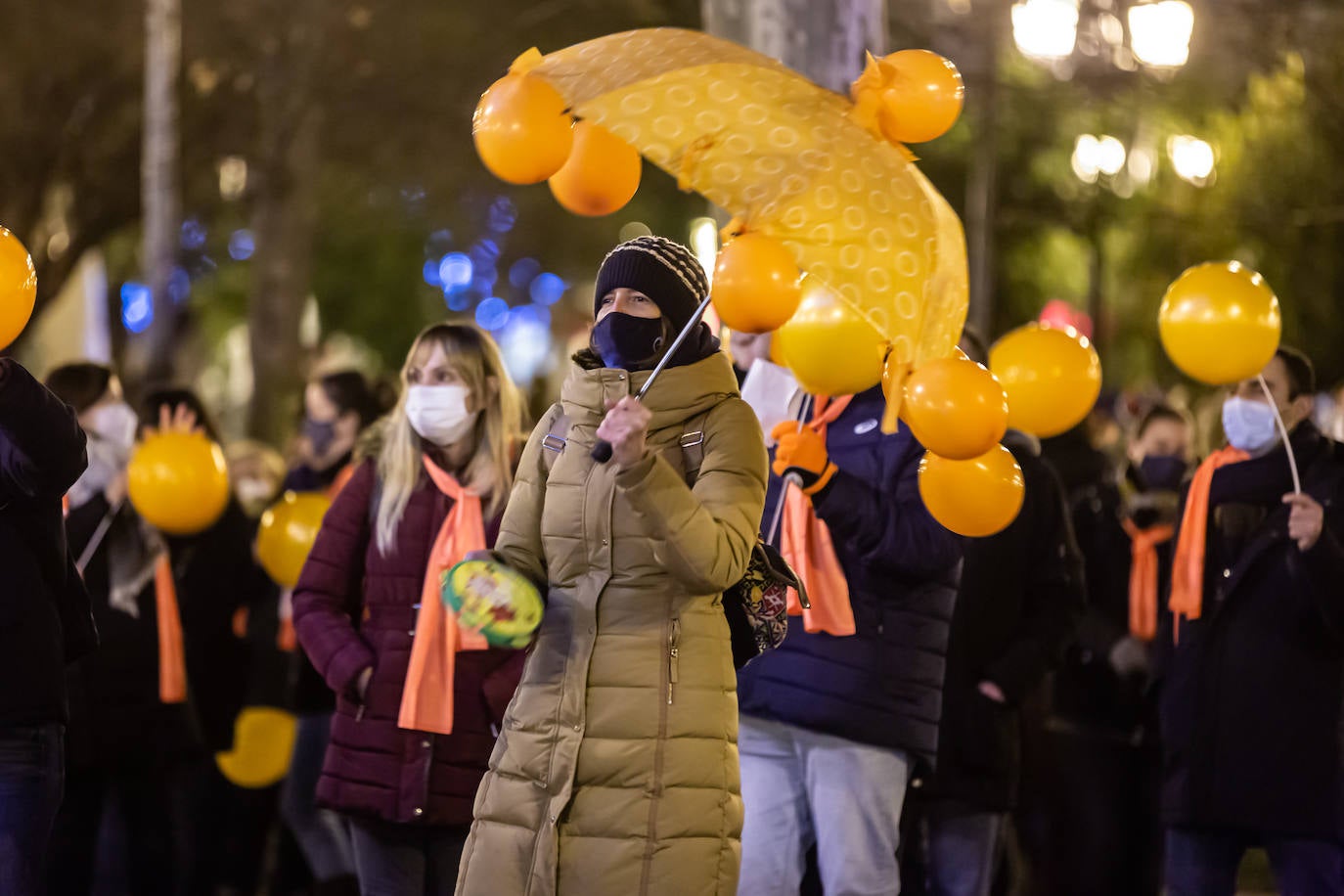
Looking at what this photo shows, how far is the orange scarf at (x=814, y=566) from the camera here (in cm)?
546

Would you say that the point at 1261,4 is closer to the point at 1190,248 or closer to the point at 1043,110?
the point at 1190,248

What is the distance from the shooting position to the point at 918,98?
15.0ft

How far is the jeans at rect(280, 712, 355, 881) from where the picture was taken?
6.95 meters

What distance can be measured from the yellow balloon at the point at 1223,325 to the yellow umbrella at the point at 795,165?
1.87 meters

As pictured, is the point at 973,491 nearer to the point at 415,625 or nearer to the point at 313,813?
the point at 415,625

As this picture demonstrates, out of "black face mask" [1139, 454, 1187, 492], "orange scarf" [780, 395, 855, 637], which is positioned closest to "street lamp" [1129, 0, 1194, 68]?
"black face mask" [1139, 454, 1187, 492]

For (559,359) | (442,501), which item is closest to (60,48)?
(442,501)

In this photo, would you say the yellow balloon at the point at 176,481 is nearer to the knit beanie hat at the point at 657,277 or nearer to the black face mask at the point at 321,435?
the black face mask at the point at 321,435

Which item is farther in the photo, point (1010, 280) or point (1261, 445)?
point (1010, 280)

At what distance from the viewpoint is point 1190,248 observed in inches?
884

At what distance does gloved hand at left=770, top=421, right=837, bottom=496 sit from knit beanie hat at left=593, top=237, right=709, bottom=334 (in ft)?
3.17

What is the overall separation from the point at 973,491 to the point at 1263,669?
153cm

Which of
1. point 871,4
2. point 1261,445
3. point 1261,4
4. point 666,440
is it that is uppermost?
point 1261,4

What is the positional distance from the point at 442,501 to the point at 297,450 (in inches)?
144
